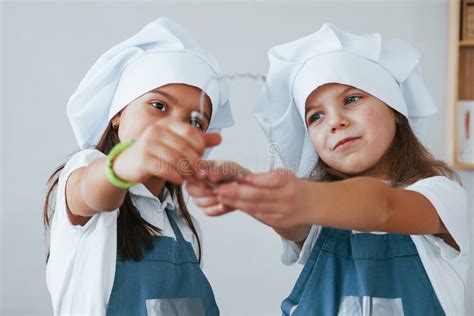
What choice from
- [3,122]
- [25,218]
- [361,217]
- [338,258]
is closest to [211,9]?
[3,122]

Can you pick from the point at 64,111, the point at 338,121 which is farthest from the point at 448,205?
the point at 64,111

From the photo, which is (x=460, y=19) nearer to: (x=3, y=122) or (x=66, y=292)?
(x=3, y=122)

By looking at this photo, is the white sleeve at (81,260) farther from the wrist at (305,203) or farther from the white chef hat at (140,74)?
the wrist at (305,203)

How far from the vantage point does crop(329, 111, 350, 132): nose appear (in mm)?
901

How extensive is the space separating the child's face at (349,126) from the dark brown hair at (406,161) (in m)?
0.03

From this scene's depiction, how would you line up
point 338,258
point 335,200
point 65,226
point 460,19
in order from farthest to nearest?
point 460,19
point 338,258
point 65,226
point 335,200

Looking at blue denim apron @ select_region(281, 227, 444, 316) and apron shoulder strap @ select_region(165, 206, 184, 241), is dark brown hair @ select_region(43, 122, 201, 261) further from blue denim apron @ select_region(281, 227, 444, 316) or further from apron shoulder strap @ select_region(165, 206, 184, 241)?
blue denim apron @ select_region(281, 227, 444, 316)

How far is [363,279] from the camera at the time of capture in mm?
893

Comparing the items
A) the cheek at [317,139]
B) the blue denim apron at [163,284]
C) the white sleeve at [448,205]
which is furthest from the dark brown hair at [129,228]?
the white sleeve at [448,205]

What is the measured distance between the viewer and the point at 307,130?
0.97m

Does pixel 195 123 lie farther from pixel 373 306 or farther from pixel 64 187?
pixel 373 306

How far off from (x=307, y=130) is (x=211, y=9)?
84cm

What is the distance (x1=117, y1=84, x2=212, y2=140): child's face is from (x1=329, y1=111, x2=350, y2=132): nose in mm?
175

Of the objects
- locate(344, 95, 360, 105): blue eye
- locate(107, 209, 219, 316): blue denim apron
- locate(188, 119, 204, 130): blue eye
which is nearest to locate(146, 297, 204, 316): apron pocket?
locate(107, 209, 219, 316): blue denim apron
